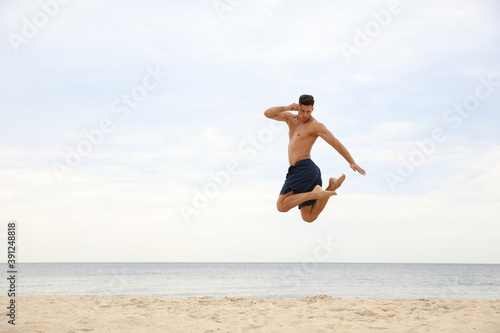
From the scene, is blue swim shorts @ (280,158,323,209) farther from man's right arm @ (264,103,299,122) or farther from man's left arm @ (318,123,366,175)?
man's right arm @ (264,103,299,122)

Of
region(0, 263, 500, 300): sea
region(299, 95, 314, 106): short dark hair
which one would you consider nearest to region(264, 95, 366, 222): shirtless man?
region(299, 95, 314, 106): short dark hair

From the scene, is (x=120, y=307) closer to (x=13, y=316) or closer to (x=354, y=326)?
(x=13, y=316)

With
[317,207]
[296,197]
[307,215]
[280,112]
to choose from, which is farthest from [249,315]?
[280,112]

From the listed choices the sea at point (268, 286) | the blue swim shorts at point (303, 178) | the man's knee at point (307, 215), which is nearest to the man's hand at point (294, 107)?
the blue swim shorts at point (303, 178)

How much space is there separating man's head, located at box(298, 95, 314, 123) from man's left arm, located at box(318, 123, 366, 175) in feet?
0.71

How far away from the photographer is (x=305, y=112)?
6391mm

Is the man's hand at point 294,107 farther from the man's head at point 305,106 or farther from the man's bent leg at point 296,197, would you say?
the man's bent leg at point 296,197

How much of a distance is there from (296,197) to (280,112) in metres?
1.18

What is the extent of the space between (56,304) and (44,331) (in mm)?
3242

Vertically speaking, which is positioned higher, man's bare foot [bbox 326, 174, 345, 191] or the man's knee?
man's bare foot [bbox 326, 174, 345, 191]

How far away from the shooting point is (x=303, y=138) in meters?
6.61

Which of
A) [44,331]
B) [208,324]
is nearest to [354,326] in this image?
[208,324]

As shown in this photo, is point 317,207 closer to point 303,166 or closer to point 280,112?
point 303,166

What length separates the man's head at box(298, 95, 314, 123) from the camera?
6.28 metres
